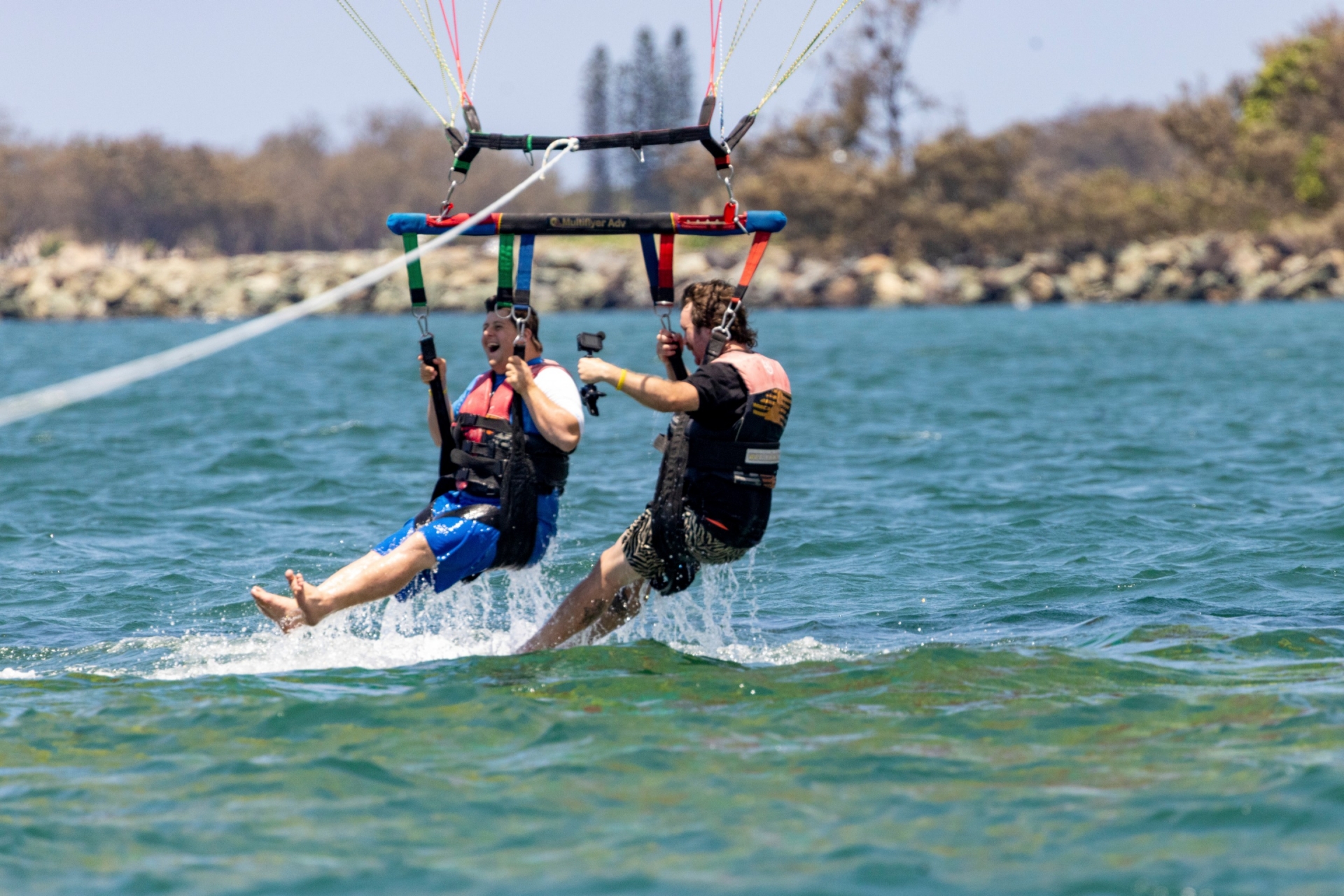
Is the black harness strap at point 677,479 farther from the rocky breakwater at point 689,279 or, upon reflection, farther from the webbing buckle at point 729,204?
the rocky breakwater at point 689,279

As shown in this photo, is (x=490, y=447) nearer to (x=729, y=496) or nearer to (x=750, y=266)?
→ (x=729, y=496)

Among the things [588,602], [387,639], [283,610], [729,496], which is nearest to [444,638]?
[387,639]

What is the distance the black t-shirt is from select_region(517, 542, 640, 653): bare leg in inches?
18.1

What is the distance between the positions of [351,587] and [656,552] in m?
1.41

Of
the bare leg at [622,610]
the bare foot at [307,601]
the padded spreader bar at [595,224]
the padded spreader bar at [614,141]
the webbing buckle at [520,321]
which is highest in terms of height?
the padded spreader bar at [614,141]

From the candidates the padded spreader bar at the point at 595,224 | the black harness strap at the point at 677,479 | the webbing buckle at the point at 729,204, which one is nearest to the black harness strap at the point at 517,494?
the padded spreader bar at the point at 595,224

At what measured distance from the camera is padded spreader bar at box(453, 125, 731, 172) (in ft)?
23.6

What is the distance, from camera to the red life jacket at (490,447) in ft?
23.5

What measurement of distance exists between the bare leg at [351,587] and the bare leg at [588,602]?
2.57 feet

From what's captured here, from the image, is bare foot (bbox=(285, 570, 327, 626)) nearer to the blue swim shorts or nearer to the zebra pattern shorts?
the blue swim shorts

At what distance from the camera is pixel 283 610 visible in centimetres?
692

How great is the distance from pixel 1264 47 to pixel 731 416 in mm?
80300

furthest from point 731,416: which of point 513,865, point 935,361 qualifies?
point 935,361

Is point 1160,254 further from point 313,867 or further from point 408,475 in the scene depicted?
point 313,867
